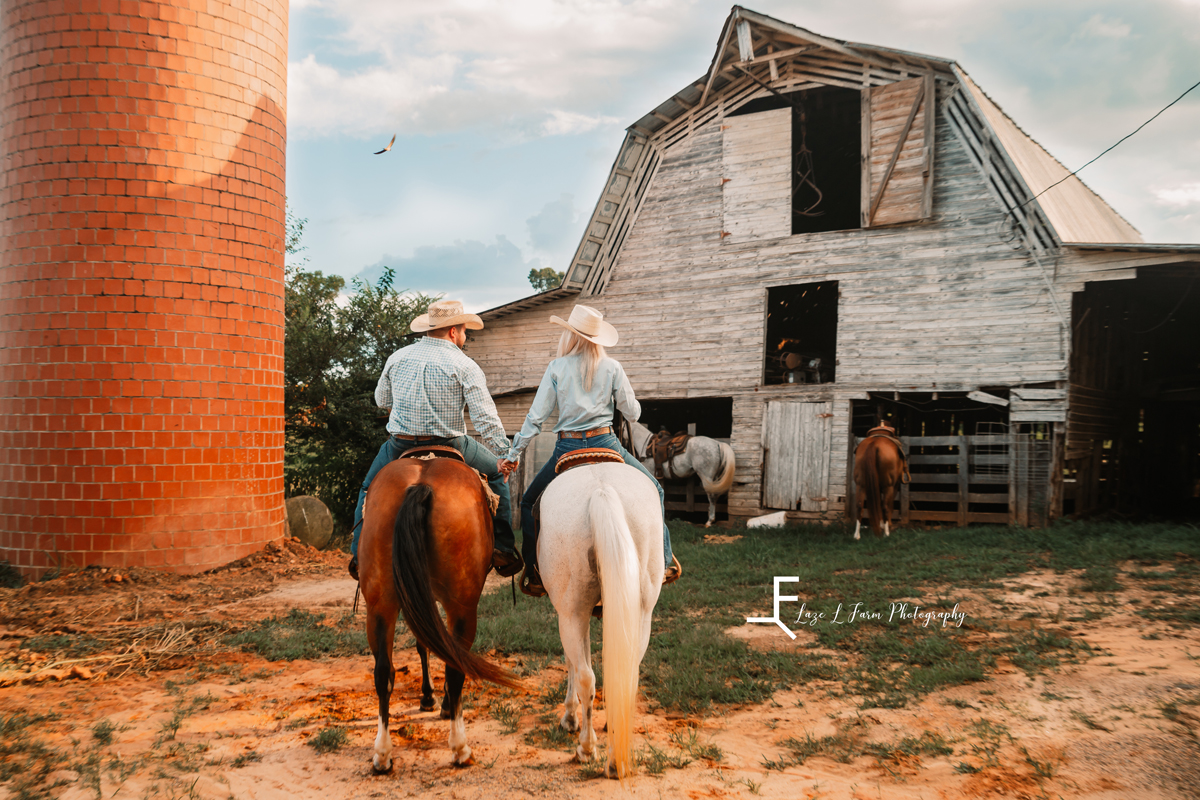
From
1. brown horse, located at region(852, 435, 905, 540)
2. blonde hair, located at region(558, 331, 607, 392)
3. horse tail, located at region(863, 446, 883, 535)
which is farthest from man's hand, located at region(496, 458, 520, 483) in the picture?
horse tail, located at region(863, 446, 883, 535)

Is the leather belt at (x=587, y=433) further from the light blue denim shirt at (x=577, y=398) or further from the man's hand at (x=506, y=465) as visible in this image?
the man's hand at (x=506, y=465)

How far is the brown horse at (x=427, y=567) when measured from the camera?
3.57 m

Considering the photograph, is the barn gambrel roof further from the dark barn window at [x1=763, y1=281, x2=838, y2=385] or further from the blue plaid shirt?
the blue plaid shirt

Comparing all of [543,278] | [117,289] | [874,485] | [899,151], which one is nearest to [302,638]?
[117,289]

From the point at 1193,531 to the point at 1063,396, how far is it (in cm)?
232

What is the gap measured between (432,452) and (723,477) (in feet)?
30.4

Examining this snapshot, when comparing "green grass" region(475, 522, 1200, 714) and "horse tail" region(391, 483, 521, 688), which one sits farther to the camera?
"green grass" region(475, 522, 1200, 714)

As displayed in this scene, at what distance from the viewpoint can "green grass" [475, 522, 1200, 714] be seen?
498cm

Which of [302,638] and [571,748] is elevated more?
[571,748]

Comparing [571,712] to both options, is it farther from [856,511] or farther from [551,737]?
[856,511]

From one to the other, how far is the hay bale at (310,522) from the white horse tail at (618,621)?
871cm

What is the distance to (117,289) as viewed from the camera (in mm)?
8039

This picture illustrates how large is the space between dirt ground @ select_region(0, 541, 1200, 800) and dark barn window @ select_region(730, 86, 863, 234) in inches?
378

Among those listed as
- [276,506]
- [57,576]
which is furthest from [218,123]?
[57,576]
